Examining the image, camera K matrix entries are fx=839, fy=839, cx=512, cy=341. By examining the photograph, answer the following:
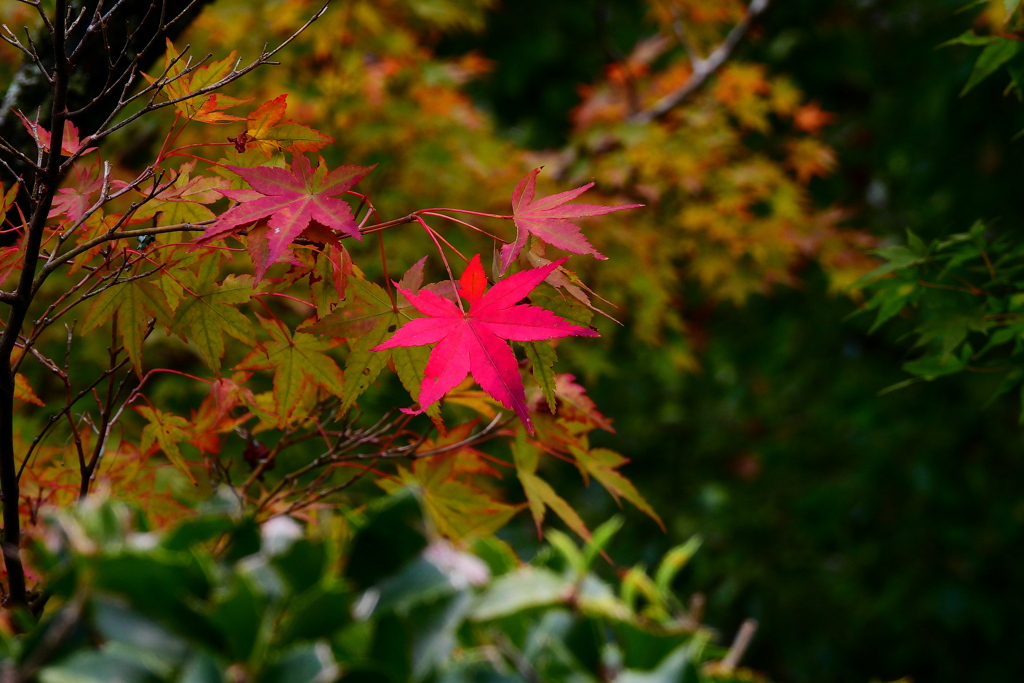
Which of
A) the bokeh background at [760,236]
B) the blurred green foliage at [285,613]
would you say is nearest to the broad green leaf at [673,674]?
the blurred green foliage at [285,613]

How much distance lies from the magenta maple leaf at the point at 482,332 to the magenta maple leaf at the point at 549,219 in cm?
5

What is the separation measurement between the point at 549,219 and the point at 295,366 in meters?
0.37

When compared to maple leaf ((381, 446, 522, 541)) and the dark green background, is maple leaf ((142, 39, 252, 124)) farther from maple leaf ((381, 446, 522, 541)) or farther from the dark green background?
the dark green background

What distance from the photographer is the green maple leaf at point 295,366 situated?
3.49ft

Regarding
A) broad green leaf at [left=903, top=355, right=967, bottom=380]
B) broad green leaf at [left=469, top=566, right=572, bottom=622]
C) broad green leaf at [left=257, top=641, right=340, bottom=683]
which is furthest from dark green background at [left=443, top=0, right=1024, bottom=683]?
broad green leaf at [left=257, top=641, right=340, bottom=683]

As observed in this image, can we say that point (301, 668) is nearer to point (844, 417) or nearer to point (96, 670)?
point (96, 670)

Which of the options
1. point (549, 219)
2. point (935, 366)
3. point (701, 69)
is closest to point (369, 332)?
point (549, 219)

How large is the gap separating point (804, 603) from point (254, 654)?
509 cm

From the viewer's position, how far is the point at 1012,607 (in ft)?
14.7

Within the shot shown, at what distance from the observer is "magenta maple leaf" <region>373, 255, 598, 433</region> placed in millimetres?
862

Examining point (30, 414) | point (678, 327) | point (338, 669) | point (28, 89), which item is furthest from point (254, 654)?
point (678, 327)

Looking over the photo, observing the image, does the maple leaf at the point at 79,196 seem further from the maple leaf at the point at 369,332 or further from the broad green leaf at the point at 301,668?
the broad green leaf at the point at 301,668

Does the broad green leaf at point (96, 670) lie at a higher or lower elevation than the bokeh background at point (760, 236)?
higher

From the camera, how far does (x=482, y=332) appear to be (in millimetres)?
906
